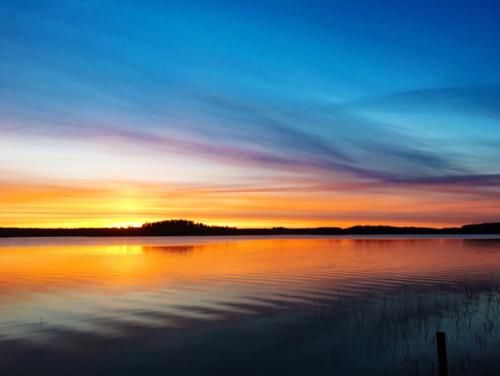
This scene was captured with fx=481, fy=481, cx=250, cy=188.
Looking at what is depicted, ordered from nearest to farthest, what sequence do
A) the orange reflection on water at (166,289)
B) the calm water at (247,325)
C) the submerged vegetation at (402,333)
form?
the submerged vegetation at (402,333) < the calm water at (247,325) < the orange reflection on water at (166,289)

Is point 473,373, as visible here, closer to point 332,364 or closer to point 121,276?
point 332,364

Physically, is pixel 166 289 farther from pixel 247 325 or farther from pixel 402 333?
pixel 402 333

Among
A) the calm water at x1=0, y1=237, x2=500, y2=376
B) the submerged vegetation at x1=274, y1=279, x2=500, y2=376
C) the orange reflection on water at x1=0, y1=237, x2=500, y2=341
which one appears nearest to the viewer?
the submerged vegetation at x1=274, y1=279, x2=500, y2=376

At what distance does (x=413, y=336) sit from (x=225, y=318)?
8.09m

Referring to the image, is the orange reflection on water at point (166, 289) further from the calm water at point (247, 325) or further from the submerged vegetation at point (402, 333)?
the submerged vegetation at point (402, 333)

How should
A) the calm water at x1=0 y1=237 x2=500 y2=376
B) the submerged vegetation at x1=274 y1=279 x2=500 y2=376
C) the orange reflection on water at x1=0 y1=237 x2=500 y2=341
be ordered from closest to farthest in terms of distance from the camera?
the submerged vegetation at x1=274 y1=279 x2=500 y2=376 < the calm water at x1=0 y1=237 x2=500 y2=376 < the orange reflection on water at x1=0 y1=237 x2=500 y2=341

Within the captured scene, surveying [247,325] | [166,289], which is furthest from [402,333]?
[166,289]

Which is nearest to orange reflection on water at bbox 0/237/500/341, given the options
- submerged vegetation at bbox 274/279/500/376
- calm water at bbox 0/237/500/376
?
calm water at bbox 0/237/500/376

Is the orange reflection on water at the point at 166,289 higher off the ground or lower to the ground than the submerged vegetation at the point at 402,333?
higher

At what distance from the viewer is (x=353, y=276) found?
37812mm

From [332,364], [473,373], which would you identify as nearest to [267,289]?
[332,364]

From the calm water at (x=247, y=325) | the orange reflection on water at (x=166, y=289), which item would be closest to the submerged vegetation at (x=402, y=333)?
the calm water at (x=247, y=325)

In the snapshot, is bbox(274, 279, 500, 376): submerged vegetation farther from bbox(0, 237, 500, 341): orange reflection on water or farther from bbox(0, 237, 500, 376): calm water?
bbox(0, 237, 500, 341): orange reflection on water

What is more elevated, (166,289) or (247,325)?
(166,289)
